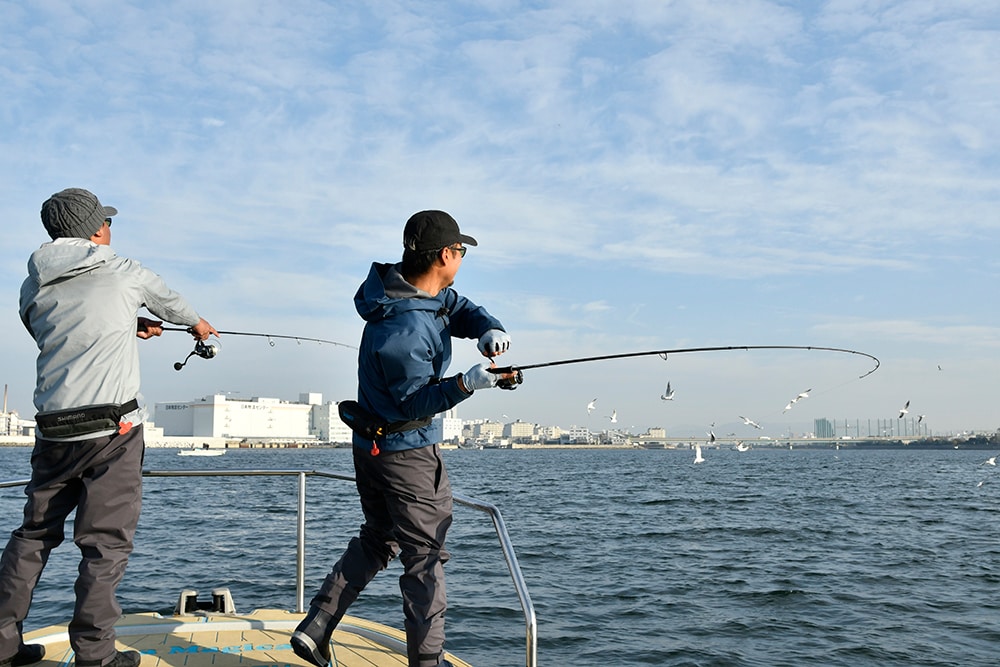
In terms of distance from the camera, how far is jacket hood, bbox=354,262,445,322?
9.87 ft

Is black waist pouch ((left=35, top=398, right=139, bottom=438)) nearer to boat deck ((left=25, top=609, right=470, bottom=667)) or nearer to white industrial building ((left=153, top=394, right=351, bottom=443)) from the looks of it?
boat deck ((left=25, top=609, right=470, bottom=667))

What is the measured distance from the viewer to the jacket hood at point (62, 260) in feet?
10.1

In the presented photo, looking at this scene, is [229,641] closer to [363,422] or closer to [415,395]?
[363,422]

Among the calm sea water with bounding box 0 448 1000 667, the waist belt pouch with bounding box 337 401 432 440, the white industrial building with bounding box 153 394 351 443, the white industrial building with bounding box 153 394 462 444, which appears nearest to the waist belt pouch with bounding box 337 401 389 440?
the waist belt pouch with bounding box 337 401 432 440

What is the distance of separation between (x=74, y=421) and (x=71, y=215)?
0.79 meters

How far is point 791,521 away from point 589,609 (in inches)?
485

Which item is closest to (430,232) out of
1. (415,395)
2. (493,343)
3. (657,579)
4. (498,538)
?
(493,343)

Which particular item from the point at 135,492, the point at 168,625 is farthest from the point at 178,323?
the point at 168,625

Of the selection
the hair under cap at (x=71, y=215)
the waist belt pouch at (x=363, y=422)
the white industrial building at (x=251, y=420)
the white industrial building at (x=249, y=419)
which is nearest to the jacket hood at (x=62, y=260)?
the hair under cap at (x=71, y=215)

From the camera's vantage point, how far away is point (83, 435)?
3.03m

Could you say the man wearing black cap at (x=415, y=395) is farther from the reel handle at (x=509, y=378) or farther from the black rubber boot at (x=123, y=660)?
the black rubber boot at (x=123, y=660)

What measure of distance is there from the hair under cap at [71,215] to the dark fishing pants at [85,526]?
772 millimetres

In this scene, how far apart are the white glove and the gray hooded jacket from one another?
1.31 metres

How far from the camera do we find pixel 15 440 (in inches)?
4943
